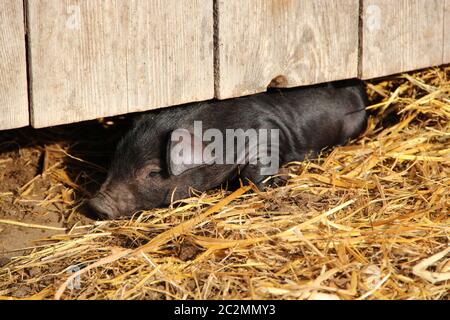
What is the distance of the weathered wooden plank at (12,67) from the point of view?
12.5 ft

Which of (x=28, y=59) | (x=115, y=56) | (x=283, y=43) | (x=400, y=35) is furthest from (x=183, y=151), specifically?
(x=400, y=35)

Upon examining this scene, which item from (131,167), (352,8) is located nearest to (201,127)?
(131,167)

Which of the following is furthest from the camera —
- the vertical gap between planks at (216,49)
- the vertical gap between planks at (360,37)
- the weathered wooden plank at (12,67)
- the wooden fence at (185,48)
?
the vertical gap between planks at (360,37)

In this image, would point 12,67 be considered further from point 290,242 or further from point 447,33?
point 447,33

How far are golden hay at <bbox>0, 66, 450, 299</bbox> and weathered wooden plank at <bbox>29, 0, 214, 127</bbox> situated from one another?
63cm

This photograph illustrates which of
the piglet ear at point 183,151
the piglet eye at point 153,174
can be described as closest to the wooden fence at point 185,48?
the piglet ear at point 183,151

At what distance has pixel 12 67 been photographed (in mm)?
3883

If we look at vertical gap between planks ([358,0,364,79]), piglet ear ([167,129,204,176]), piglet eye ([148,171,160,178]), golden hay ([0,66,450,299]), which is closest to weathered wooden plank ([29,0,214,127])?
piglet ear ([167,129,204,176])

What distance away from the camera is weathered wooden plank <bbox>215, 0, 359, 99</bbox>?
14.6 feet

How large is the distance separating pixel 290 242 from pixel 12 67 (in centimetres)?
154

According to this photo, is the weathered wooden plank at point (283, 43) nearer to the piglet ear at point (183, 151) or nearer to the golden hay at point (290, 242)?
the piglet ear at point (183, 151)

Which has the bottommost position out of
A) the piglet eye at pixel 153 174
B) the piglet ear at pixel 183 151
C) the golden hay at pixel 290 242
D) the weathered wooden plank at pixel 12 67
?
the golden hay at pixel 290 242
